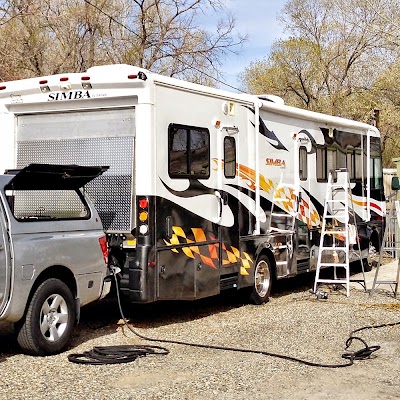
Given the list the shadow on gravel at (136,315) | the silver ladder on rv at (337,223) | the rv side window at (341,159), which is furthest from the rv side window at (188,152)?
the rv side window at (341,159)

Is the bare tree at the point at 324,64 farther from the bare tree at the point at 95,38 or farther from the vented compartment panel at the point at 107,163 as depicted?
the vented compartment panel at the point at 107,163

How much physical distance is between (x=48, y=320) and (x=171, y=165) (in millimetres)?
2437

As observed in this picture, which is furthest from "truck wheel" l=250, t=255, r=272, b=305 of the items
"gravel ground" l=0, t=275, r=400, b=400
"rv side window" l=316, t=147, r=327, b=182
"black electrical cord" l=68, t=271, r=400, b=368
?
"black electrical cord" l=68, t=271, r=400, b=368

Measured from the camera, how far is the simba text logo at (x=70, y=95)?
864 cm

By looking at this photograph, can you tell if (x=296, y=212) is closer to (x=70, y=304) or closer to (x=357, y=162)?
(x=357, y=162)

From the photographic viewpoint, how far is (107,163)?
861 centimetres

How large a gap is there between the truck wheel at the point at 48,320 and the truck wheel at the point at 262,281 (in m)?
3.69

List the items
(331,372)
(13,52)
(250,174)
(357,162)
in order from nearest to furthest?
(331,372), (250,174), (357,162), (13,52)

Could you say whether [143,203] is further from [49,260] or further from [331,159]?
[331,159]

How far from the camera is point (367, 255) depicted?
46.1 feet

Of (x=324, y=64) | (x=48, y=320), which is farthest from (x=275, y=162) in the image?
(x=324, y=64)

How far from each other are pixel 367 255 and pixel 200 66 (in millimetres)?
9169

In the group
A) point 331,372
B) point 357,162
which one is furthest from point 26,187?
point 357,162

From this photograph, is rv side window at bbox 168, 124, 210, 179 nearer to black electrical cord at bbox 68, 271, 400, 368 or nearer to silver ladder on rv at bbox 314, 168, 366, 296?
black electrical cord at bbox 68, 271, 400, 368
